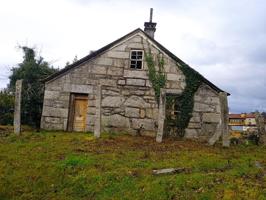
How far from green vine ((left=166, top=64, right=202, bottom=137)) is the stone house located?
205mm

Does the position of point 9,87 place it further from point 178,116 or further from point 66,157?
point 66,157

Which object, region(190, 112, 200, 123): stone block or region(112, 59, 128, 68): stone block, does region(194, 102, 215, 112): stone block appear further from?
region(112, 59, 128, 68): stone block

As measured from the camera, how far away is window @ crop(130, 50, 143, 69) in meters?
18.7

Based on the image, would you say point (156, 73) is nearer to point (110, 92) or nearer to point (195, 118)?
point (110, 92)

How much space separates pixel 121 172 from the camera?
9016 millimetres

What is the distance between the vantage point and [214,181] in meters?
8.13

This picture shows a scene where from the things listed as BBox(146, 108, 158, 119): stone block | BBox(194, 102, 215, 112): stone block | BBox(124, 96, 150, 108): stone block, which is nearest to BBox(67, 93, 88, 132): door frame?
BBox(124, 96, 150, 108): stone block

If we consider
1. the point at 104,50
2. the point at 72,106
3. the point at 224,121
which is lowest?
the point at 224,121

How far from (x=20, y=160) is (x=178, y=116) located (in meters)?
10.0

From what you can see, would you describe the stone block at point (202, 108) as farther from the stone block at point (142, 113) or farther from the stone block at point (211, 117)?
the stone block at point (142, 113)

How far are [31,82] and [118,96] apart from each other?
10.2 metres

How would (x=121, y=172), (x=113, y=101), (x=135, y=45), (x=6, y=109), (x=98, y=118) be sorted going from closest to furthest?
(x=121, y=172) < (x=98, y=118) < (x=113, y=101) < (x=135, y=45) < (x=6, y=109)

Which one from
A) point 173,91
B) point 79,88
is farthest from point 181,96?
point 79,88

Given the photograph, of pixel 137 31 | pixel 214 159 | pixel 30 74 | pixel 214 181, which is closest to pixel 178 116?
pixel 137 31
